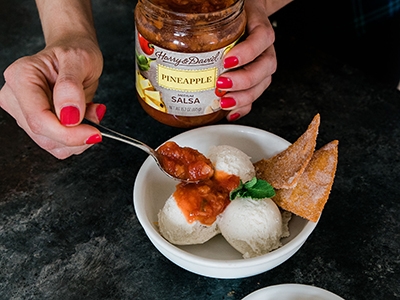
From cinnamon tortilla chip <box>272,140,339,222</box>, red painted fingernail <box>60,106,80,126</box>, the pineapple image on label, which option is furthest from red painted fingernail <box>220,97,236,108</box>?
red painted fingernail <box>60,106,80,126</box>

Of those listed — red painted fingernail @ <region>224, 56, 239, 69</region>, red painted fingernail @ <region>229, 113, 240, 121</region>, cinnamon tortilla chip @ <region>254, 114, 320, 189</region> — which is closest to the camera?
cinnamon tortilla chip @ <region>254, 114, 320, 189</region>

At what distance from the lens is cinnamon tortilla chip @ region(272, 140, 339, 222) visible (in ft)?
3.31

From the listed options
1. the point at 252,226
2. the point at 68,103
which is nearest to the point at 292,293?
the point at 252,226

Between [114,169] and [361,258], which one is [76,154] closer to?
[114,169]

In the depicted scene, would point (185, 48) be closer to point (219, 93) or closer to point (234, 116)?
point (219, 93)

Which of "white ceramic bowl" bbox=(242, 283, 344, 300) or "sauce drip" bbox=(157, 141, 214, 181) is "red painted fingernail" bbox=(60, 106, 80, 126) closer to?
"sauce drip" bbox=(157, 141, 214, 181)

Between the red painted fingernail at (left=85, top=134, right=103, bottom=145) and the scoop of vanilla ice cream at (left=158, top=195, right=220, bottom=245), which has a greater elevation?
the red painted fingernail at (left=85, top=134, right=103, bottom=145)

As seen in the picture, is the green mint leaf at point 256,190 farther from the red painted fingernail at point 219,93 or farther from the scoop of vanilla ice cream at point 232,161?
the red painted fingernail at point 219,93

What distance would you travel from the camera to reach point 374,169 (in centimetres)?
129

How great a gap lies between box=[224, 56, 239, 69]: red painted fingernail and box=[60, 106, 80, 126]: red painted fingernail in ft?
1.14

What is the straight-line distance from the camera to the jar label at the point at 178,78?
113 cm

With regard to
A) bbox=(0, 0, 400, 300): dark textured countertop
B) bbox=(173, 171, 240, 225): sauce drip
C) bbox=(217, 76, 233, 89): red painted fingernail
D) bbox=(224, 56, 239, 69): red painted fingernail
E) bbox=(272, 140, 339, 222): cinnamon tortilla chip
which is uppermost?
bbox=(224, 56, 239, 69): red painted fingernail

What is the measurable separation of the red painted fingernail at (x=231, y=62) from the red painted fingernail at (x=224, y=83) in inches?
1.1

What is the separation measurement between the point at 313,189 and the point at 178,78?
14.4 inches
